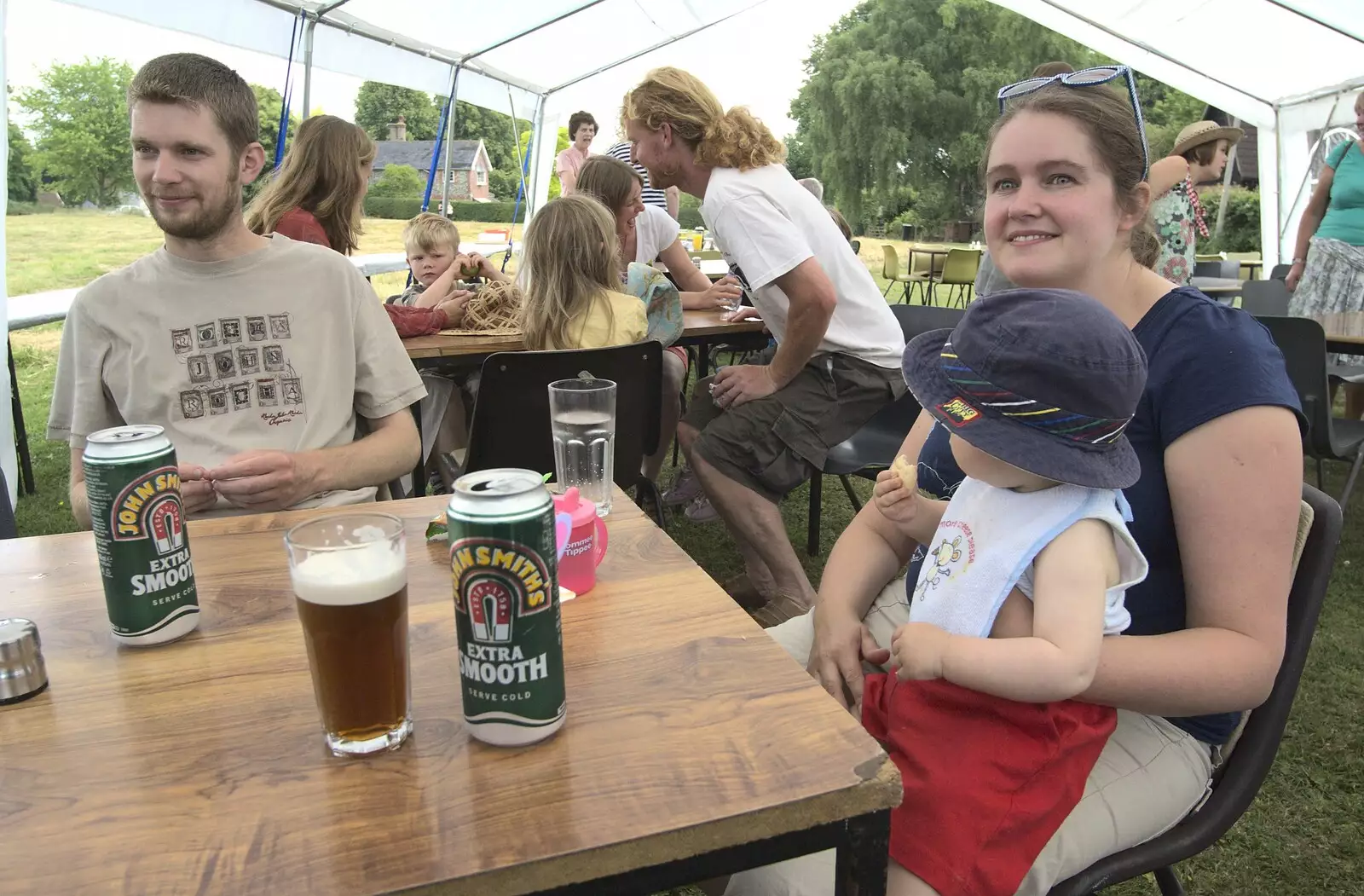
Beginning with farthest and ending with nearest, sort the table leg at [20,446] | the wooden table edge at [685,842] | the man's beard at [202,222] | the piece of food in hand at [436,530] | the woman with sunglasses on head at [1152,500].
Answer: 1. the table leg at [20,446]
2. the man's beard at [202,222]
3. the piece of food in hand at [436,530]
4. the woman with sunglasses on head at [1152,500]
5. the wooden table edge at [685,842]

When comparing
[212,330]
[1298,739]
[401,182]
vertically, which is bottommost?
[1298,739]

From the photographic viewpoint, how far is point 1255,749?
1229mm

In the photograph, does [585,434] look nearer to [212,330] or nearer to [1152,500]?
[212,330]

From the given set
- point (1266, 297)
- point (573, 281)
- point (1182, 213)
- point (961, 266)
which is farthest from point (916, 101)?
point (573, 281)

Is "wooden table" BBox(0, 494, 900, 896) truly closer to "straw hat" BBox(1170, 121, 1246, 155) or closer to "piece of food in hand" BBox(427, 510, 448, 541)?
"piece of food in hand" BBox(427, 510, 448, 541)

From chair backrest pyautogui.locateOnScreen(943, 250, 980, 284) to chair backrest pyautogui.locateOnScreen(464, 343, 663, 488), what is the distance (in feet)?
35.9

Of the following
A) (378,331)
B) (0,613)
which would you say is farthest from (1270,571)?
(378,331)

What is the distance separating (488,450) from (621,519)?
4.55ft

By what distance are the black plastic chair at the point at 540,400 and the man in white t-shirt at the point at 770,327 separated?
314 millimetres

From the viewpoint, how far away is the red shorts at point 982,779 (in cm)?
99

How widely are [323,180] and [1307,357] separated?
392cm

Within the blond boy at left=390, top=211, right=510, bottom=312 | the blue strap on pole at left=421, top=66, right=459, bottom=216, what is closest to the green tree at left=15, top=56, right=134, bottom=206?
the blond boy at left=390, top=211, right=510, bottom=312

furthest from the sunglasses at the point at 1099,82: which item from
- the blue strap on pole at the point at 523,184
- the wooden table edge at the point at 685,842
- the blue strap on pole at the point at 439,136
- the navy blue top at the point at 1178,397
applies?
the blue strap on pole at the point at 523,184

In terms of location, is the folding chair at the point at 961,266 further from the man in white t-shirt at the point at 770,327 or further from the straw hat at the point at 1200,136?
the man in white t-shirt at the point at 770,327
